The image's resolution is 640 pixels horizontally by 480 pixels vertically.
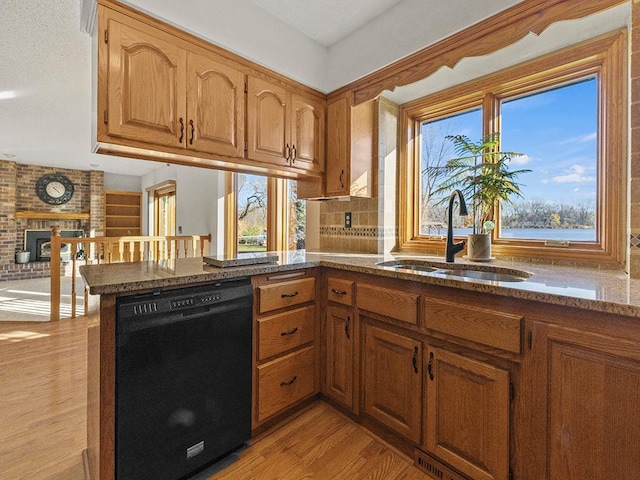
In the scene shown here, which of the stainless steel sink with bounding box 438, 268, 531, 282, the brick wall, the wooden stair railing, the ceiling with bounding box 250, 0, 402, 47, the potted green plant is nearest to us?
the stainless steel sink with bounding box 438, 268, 531, 282

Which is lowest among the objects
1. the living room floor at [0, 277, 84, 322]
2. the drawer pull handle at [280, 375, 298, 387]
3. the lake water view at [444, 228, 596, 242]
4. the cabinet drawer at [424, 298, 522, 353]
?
the living room floor at [0, 277, 84, 322]

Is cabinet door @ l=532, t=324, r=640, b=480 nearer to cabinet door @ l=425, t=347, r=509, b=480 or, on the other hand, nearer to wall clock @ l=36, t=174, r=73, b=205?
cabinet door @ l=425, t=347, r=509, b=480

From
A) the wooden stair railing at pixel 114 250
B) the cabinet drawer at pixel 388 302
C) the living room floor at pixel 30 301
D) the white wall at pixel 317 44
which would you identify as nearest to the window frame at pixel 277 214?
the wooden stair railing at pixel 114 250

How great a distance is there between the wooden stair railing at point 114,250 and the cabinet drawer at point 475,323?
3.38 meters

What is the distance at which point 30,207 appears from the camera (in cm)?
713

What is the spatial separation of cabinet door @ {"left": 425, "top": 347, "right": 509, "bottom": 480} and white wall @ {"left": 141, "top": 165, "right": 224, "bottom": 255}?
145 inches

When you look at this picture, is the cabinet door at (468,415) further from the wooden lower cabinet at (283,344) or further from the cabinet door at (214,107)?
the cabinet door at (214,107)

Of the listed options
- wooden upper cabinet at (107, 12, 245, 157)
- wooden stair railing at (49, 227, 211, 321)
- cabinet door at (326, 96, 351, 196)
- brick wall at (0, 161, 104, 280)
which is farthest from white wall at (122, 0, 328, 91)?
brick wall at (0, 161, 104, 280)

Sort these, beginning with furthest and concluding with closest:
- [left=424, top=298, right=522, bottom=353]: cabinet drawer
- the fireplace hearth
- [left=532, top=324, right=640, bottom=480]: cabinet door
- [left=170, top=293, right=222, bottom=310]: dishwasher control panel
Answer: the fireplace hearth, [left=170, top=293, right=222, bottom=310]: dishwasher control panel, [left=424, top=298, right=522, bottom=353]: cabinet drawer, [left=532, top=324, right=640, bottom=480]: cabinet door

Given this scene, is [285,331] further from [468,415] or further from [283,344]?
[468,415]

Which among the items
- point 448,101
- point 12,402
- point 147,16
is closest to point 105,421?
point 12,402

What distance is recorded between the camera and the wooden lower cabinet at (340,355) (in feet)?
5.85

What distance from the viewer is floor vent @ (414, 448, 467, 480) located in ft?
4.44

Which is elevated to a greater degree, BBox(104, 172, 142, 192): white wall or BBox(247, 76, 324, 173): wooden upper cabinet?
BBox(104, 172, 142, 192): white wall
